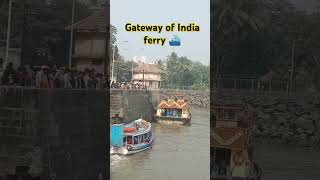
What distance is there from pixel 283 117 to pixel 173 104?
949mm

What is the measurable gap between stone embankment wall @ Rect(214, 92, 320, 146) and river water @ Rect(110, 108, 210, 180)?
0.33m

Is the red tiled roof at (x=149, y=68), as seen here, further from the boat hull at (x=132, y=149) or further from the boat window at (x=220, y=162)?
the boat window at (x=220, y=162)

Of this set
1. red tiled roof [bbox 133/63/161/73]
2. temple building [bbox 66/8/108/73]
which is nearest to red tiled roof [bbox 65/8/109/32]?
temple building [bbox 66/8/108/73]

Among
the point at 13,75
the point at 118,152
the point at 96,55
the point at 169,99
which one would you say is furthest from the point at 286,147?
the point at 13,75

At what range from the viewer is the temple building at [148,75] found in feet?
13.8

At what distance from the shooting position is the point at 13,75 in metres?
4.57

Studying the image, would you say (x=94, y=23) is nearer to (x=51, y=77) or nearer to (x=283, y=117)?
(x=51, y=77)

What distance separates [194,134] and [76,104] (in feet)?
3.55

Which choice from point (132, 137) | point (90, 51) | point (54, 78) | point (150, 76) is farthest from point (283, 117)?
point (54, 78)

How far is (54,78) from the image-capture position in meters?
4.48

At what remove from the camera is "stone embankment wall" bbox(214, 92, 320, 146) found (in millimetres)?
4281

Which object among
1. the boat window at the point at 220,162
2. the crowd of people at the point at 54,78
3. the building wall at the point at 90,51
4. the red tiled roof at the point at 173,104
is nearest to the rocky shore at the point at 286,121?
the boat window at the point at 220,162

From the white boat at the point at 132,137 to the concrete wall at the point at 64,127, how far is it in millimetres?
164

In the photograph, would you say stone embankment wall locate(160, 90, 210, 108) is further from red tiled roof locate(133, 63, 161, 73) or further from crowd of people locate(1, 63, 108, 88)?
crowd of people locate(1, 63, 108, 88)
